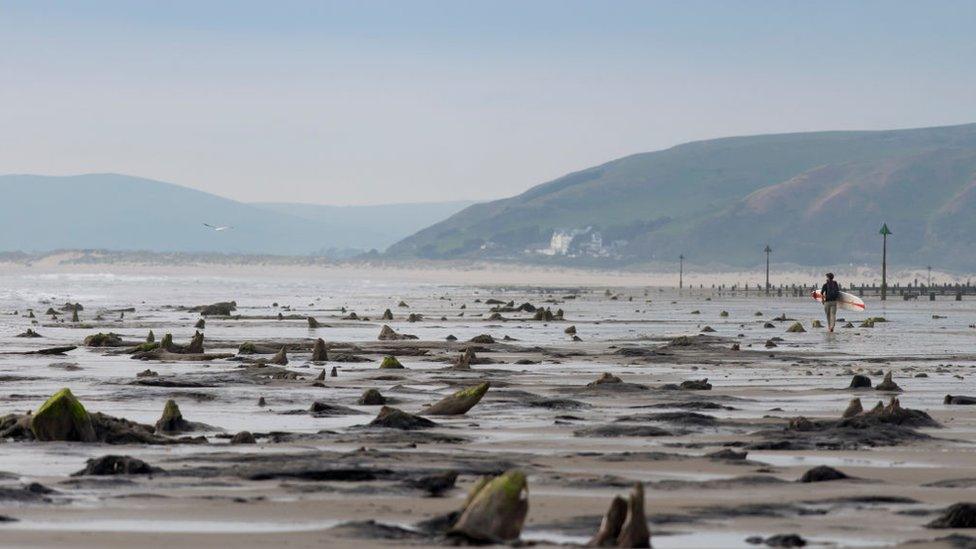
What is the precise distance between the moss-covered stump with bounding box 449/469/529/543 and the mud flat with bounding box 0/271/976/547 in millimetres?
15

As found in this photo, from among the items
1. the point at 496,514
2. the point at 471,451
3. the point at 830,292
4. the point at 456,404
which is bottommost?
the point at 471,451

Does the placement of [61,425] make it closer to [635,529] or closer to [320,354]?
[635,529]

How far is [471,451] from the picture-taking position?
16.7m

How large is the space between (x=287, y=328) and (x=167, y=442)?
38997 mm

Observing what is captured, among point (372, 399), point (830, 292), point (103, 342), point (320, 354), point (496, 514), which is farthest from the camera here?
point (830, 292)

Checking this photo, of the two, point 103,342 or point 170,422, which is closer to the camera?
point 170,422

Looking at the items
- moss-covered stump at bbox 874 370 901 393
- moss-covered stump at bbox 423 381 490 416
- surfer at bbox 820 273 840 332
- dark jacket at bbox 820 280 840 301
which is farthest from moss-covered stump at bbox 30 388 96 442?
dark jacket at bbox 820 280 840 301

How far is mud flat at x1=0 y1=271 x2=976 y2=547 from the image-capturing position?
11.7 metres

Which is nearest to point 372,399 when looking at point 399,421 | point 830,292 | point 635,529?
point 399,421

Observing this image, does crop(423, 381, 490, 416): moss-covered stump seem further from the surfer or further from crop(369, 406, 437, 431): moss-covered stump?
the surfer

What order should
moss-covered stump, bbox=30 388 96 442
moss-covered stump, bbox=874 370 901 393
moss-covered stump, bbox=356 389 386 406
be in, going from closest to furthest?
moss-covered stump, bbox=30 388 96 442 → moss-covered stump, bbox=356 389 386 406 → moss-covered stump, bbox=874 370 901 393

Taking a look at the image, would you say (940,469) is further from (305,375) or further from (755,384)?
(305,375)

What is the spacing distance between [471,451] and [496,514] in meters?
6.13

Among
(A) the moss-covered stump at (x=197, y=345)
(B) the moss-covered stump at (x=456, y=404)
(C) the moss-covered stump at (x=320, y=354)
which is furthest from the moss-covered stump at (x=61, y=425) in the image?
(A) the moss-covered stump at (x=197, y=345)
